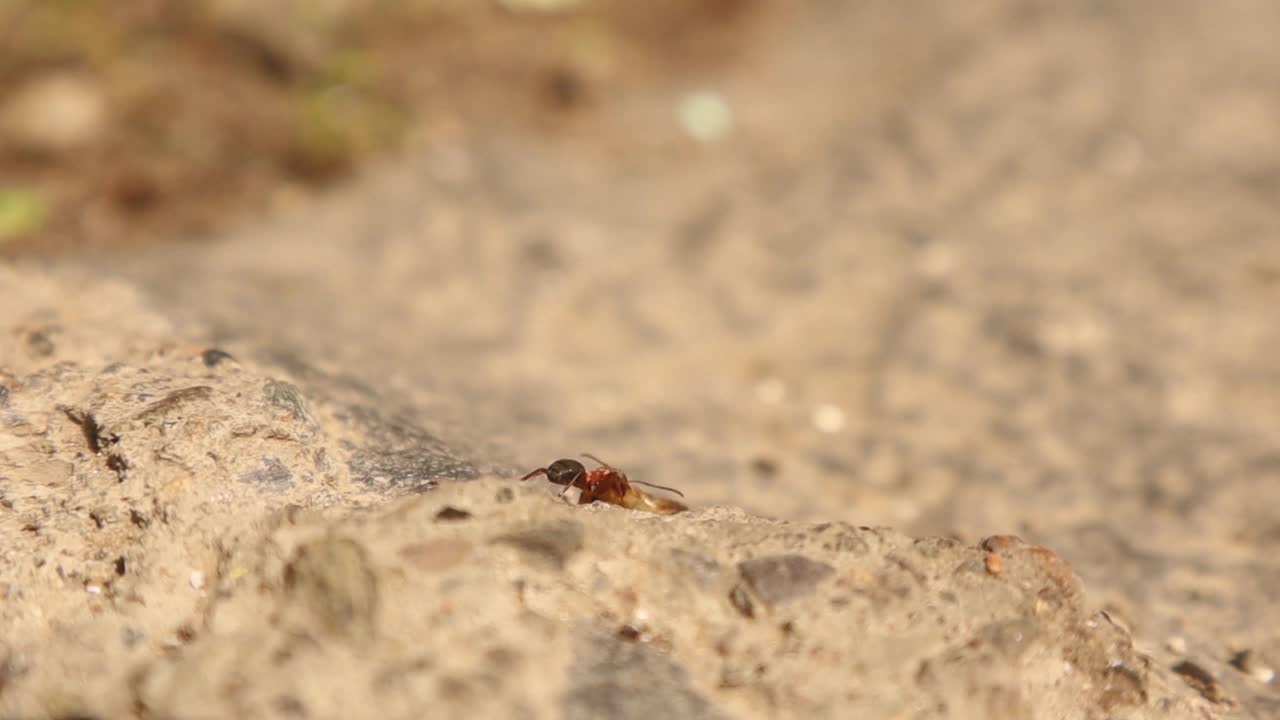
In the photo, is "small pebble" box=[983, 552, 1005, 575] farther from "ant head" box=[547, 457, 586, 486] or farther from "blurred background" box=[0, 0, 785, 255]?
"blurred background" box=[0, 0, 785, 255]

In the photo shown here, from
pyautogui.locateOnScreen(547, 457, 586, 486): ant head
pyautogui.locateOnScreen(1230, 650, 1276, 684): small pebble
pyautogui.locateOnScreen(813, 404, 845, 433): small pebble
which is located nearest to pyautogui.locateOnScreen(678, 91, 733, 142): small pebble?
pyautogui.locateOnScreen(813, 404, 845, 433): small pebble

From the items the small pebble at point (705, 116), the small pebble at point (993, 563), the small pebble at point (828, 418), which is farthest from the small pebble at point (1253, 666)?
the small pebble at point (705, 116)

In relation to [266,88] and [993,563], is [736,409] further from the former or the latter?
[266,88]

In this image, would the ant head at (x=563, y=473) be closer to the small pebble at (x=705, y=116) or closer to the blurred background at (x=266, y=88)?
the blurred background at (x=266, y=88)

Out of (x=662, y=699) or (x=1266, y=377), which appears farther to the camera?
(x=1266, y=377)


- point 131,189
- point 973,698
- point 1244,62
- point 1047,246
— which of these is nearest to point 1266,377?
point 1047,246

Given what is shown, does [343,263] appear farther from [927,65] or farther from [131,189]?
[927,65]
